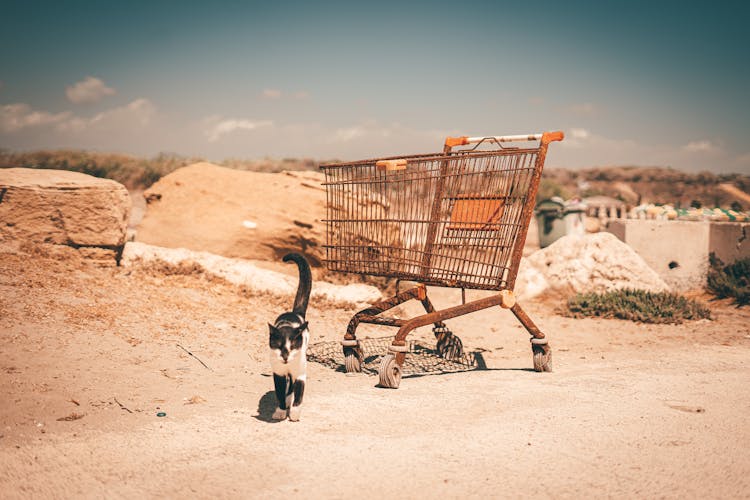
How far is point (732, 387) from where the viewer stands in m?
4.33

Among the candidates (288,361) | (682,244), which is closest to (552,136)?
(288,361)

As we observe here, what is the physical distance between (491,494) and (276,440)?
122 cm

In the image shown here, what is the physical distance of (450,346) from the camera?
5.57 meters

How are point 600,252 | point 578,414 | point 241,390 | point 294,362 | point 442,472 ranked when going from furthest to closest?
1. point 600,252
2. point 241,390
3. point 578,414
4. point 294,362
5. point 442,472

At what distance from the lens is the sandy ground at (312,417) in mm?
2697

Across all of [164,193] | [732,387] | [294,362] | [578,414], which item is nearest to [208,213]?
[164,193]

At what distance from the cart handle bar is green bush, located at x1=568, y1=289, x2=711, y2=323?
3.70 meters

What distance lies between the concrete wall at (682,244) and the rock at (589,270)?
1449 mm

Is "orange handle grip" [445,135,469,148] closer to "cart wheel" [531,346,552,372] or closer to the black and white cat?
"cart wheel" [531,346,552,372]

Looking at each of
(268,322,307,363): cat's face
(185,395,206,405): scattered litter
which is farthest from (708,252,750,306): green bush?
(185,395,206,405): scattered litter

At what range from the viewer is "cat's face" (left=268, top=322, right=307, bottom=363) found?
330cm

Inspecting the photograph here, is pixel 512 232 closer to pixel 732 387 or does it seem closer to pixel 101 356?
pixel 732 387

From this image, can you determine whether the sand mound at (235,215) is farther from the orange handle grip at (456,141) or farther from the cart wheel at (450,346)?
the orange handle grip at (456,141)

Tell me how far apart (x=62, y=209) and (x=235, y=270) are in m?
2.10
